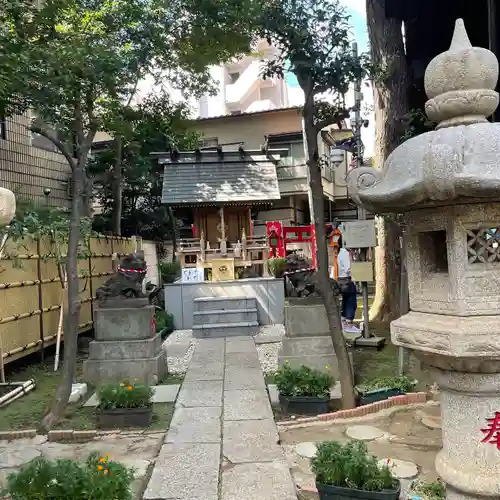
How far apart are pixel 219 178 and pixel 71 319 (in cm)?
1292

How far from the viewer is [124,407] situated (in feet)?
21.1

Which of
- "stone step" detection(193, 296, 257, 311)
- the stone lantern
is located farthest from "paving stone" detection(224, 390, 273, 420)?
"stone step" detection(193, 296, 257, 311)

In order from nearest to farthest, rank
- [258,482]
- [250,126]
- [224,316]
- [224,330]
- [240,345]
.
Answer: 1. [258,482]
2. [240,345]
3. [224,330]
4. [224,316]
5. [250,126]

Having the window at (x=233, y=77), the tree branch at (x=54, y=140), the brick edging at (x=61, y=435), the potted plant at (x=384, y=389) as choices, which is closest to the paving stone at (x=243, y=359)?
the potted plant at (x=384, y=389)

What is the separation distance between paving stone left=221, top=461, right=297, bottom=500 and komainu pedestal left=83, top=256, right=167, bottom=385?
3953 mm

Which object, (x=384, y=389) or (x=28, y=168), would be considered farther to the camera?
(x=28, y=168)

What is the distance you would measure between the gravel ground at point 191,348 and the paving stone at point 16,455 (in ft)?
12.5

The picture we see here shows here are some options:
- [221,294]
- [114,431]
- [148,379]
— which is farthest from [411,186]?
[221,294]

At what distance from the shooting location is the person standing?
41.0ft

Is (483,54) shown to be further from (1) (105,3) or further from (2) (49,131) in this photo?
(1) (105,3)

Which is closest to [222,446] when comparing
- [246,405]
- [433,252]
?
[246,405]

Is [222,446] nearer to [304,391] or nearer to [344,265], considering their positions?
[304,391]

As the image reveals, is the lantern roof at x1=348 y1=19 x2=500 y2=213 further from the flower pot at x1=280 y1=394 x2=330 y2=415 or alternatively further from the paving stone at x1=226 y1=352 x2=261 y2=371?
the paving stone at x1=226 y1=352 x2=261 y2=371

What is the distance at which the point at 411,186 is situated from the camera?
129 inches
